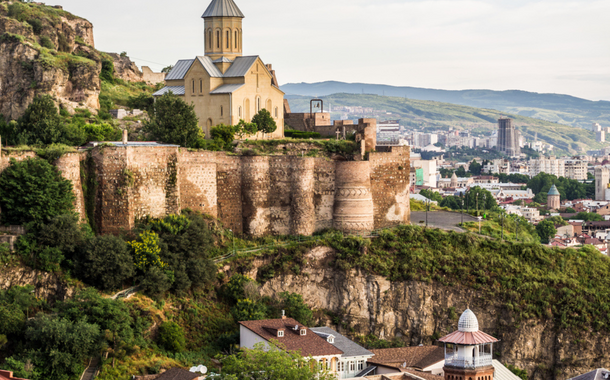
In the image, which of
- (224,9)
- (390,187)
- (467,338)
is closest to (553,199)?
(224,9)

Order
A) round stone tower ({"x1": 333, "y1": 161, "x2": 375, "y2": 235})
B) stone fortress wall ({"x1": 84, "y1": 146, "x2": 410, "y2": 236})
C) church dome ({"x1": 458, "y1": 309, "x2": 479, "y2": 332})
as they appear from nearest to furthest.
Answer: church dome ({"x1": 458, "y1": 309, "x2": 479, "y2": 332}) → stone fortress wall ({"x1": 84, "y1": 146, "x2": 410, "y2": 236}) → round stone tower ({"x1": 333, "y1": 161, "x2": 375, "y2": 235})

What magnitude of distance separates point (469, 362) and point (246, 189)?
17.9 m

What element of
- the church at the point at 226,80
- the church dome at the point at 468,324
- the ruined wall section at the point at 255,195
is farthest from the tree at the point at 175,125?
the church dome at the point at 468,324

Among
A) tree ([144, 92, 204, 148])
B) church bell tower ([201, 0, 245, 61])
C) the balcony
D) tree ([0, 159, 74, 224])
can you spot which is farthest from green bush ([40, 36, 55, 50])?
the balcony

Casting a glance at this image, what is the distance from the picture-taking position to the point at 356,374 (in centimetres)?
4200

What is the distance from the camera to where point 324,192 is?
51875 millimetres

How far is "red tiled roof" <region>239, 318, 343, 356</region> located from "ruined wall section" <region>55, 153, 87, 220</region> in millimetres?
9262

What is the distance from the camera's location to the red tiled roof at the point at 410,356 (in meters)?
43.0

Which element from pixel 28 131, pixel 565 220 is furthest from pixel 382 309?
pixel 565 220

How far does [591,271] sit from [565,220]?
9242cm

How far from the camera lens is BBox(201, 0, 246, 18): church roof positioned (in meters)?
59.7

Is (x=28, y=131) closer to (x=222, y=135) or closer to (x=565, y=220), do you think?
(x=222, y=135)

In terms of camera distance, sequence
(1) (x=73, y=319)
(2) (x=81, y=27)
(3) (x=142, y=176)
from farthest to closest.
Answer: (2) (x=81, y=27) → (3) (x=142, y=176) → (1) (x=73, y=319)

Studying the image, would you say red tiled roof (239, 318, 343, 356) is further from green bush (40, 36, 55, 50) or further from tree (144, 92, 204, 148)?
green bush (40, 36, 55, 50)
